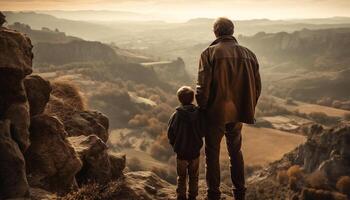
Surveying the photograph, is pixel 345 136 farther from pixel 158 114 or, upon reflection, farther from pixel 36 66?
pixel 36 66

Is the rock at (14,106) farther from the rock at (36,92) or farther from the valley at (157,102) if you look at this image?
the valley at (157,102)

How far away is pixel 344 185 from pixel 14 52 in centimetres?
4550

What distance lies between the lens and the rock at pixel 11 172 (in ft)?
19.9

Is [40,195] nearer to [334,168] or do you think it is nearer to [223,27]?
[223,27]

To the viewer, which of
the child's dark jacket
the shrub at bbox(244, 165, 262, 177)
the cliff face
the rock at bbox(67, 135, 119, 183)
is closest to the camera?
the cliff face

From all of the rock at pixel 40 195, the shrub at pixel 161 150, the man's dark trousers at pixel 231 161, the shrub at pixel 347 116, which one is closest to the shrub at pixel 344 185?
the man's dark trousers at pixel 231 161

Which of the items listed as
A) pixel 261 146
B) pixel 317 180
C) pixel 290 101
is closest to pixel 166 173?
pixel 317 180

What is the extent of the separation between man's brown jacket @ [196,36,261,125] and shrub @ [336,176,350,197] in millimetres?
41012

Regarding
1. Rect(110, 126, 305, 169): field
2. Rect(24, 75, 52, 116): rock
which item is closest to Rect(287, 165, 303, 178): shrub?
Rect(110, 126, 305, 169): field

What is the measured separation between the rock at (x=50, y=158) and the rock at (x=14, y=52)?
4.41 ft

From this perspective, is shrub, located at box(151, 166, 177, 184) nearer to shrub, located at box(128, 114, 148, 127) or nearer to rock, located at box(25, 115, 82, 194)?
shrub, located at box(128, 114, 148, 127)

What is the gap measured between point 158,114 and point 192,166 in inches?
4137

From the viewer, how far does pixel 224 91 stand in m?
6.73

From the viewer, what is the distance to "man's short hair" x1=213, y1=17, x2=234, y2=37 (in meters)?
6.91
